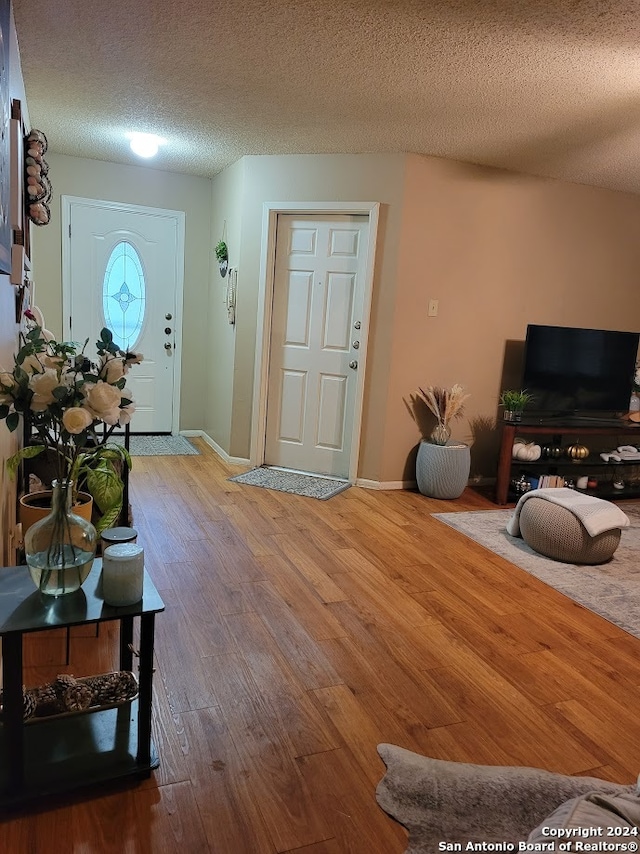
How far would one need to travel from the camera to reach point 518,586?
279 centimetres

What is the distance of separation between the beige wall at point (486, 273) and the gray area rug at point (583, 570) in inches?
33.0

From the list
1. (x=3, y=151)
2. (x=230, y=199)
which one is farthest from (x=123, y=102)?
(x=3, y=151)

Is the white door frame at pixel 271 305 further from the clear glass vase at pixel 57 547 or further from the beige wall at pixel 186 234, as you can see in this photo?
the clear glass vase at pixel 57 547

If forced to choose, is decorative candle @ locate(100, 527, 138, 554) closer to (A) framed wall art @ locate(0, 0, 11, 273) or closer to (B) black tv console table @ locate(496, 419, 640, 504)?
(A) framed wall art @ locate(0, 0, 11, 273)

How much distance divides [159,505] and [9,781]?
2.31 m

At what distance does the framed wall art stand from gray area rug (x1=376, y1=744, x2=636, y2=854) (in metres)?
1.78

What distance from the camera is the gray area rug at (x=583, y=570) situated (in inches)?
103

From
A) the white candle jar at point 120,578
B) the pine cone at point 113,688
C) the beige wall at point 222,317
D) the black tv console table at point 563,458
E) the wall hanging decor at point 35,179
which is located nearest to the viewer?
the white candle jar at point 120,578

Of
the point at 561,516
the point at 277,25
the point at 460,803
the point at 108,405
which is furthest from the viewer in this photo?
the point at 561,516

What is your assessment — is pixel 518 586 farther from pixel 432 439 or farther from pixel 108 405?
pixel 108 405

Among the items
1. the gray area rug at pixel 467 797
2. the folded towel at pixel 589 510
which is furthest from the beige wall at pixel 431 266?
the gray area rug at pixel 467 797

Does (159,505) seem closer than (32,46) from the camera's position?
No

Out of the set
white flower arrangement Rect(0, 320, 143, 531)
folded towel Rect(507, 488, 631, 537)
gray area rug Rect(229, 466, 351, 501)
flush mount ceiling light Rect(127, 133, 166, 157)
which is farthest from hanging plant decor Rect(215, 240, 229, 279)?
white flower arrangement Rect(0, 320, 143, 531)

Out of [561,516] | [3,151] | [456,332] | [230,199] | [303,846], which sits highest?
[230,199]
